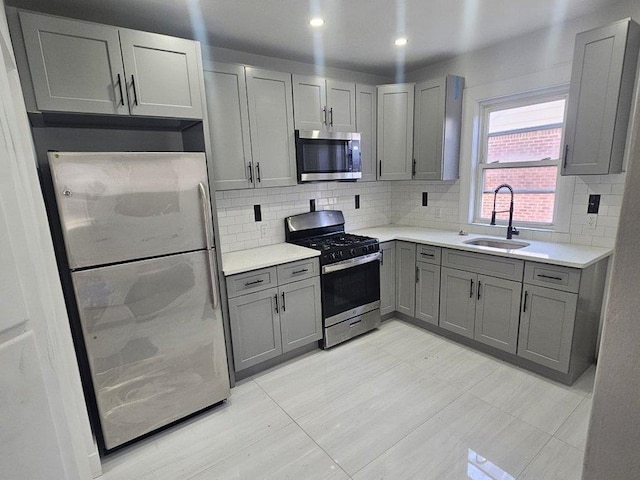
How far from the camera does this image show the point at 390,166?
347 centimetres

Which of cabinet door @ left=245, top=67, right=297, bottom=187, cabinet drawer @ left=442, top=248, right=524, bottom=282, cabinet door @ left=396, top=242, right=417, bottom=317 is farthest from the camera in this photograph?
A: cabinet door @ left=396, top=242, right=417, bottom=317

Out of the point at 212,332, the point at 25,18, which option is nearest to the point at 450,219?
the point at 212,332

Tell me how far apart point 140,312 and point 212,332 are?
473 millimetres

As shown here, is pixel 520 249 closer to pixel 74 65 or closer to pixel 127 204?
pixel 127 204

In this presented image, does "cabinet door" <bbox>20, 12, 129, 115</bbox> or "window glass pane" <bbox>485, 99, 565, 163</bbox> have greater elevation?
"cabinet door" <bbox>20, 12, 129, 115</bbox>

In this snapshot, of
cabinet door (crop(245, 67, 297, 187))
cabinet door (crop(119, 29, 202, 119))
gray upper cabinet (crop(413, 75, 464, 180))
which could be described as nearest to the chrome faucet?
gray upper cabinet (crop(413, 75, 464, 180))

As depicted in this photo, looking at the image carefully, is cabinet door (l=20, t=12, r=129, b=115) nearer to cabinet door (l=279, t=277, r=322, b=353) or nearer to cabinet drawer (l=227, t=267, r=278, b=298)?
cabinet drawer (l=227, t=267, r=278, b=298)

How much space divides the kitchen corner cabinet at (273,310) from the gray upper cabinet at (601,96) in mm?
2110

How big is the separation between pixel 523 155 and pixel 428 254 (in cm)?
122

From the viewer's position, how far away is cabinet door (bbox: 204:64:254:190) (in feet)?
7.90

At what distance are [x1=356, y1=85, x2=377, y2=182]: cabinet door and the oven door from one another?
36.5 inches

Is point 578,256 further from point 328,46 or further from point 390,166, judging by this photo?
point 328,46

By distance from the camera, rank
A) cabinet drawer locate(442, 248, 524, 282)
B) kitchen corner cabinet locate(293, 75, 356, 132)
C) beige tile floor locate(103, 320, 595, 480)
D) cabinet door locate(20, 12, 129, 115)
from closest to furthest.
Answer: cabinet door locate(20, 12, 129, 115)
beige tile floor locate(103, 320, 595, 480)
cabinet drawer locate(442, 248, 524, 282)
kitchen corner cabinet locate(293, 75, 356, 132)

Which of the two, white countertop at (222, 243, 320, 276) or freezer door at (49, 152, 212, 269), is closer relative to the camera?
freezer door at (49, 152, 212, 269)
